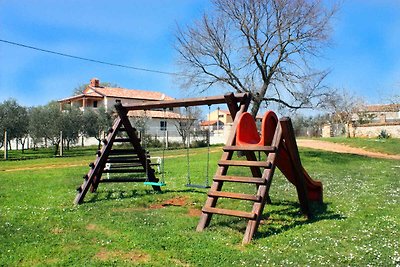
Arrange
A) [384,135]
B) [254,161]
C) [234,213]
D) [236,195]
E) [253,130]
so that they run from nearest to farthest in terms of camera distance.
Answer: [234,213]
[236,195]
[254,161]
[253,130]
[384,135]

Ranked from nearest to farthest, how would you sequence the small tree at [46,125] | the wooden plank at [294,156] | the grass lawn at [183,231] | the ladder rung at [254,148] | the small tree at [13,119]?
1. the grass lawn at [183,231]
2. the ladder rung at [254,148]
3. the wooden plank at [294,156]
4. the small tree at [13,119]
5. the small tree at [46,125]

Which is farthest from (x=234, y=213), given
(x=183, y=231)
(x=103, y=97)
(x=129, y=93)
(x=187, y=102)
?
(x=129, y=93)

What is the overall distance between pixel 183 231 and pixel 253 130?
2.59 metres

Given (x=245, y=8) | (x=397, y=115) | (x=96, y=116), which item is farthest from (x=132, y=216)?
(x=397, y=115)

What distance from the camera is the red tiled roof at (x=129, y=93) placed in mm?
59688

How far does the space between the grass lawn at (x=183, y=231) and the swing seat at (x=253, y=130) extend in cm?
157

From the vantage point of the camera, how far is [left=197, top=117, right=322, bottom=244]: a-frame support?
6.14 m

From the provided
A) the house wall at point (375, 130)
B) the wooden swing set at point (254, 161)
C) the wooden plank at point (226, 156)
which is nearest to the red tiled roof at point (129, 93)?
the house wall at point (375, 130)

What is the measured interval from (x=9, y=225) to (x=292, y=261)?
527 centimetres

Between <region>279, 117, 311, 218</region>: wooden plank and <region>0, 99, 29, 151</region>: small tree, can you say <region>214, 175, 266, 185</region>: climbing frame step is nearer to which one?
<region>279, 117, 311, 218</region>: wooden plank

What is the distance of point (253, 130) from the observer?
25.3ft

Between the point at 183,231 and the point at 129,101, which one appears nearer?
the point at 183,231

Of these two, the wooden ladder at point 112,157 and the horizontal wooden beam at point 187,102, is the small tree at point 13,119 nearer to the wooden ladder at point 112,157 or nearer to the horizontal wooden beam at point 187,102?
the wooden ladder at point 112,157

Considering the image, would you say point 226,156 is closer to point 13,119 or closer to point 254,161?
point 254,161
